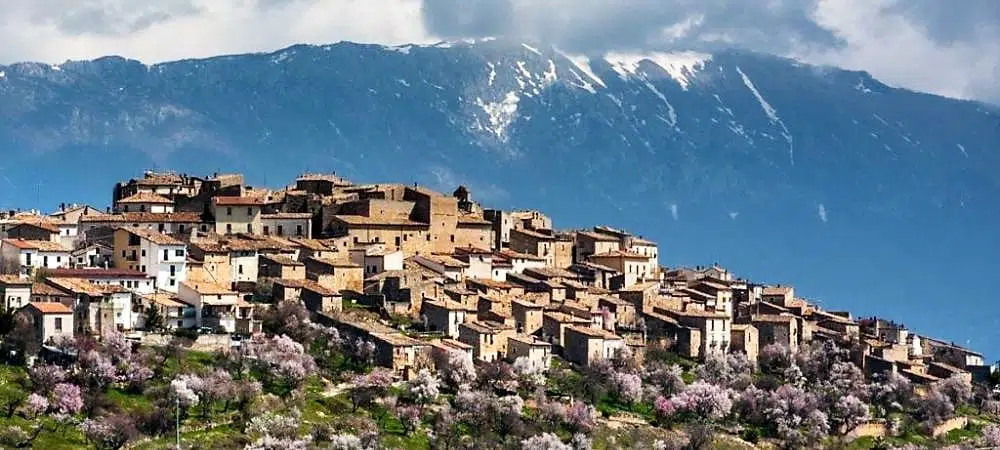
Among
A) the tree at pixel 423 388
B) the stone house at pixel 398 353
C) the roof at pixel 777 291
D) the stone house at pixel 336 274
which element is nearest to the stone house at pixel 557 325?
the stone house at pixel 336 274

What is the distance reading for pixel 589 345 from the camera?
97.4m

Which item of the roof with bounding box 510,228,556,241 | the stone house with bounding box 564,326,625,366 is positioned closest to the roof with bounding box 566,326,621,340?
the stone house with bounding box 564,326,625,366

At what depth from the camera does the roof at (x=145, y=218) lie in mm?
105000

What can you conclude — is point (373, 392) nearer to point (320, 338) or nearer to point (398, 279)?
point (320, 338)

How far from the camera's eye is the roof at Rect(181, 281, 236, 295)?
9306cm

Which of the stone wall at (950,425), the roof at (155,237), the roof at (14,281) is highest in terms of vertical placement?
the roof at (155,237)

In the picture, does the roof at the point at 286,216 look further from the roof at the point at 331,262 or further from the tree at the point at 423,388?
the tree at the point at 423,388

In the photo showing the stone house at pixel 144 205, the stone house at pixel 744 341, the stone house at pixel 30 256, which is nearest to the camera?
the stone house at pixel 30 256

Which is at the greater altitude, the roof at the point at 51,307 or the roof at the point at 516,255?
the roof at the point at 516,255

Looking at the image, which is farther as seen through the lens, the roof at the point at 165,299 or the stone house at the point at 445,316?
the stone house at the point at 445,316

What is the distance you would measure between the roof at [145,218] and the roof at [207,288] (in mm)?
9855

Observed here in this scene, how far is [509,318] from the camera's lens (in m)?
99.2

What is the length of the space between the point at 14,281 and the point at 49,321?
503cm

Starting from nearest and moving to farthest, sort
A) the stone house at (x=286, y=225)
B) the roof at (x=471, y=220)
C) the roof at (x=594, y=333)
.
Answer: the roof at (x=594, y=333) < the stone house at (x=286, y=225) < the roof at (x=471, y=220)
